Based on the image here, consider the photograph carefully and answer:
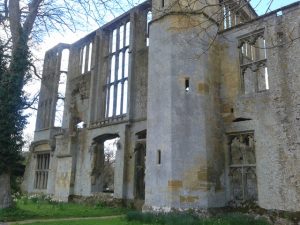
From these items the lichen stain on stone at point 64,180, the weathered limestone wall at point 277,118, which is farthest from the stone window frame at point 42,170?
the weathered limestone wall at point 277,118

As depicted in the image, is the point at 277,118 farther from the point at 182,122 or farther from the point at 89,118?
the point at 89,118

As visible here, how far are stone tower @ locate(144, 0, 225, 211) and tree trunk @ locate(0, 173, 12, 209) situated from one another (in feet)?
15.4

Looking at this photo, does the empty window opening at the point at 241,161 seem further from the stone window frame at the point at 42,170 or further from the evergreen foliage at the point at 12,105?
the stone window frame at the point at 42,170

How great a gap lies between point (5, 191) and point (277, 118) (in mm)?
9318

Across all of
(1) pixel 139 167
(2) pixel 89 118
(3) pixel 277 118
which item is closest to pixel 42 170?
(2) pixel 89 118

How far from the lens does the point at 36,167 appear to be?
22641mm

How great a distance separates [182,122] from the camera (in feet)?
37.2

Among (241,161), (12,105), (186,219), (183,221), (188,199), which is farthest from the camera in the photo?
(241,161)

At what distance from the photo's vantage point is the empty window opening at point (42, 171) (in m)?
21.9

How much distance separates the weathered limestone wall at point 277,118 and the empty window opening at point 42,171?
14106 millimetres

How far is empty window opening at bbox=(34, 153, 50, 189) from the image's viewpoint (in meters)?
21.9

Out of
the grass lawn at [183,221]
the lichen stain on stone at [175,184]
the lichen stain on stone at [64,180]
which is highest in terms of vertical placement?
the lichen stain on stone at [64,180]

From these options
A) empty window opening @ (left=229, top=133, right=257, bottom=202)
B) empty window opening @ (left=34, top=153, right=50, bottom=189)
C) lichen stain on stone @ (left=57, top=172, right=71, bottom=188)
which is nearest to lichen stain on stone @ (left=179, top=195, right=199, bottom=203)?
→ empty window opening @ (left=229, top=133, right=257, bottom=202)

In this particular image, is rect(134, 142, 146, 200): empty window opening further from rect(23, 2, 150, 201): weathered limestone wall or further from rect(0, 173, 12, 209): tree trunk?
rect(0, 173, 12, 209): tree trunk
